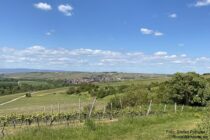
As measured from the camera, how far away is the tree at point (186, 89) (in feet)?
156

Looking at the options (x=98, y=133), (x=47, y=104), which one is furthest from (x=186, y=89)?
(x=47, y=104)

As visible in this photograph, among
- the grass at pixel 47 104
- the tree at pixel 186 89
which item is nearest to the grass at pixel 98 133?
the grass at pixel 47 104

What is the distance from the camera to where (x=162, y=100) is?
166ft

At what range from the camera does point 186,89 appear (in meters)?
47.5

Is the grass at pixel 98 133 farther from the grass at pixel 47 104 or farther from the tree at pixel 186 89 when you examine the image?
the tree at pixel 186 89

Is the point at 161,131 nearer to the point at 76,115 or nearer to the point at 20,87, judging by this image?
the point at 76,115

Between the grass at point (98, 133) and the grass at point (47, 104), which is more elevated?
the grass at point (98, 133)

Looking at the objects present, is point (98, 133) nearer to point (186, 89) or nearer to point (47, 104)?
point (186, 89)

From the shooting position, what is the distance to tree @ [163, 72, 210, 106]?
47562mm

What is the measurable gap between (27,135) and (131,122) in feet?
25.6

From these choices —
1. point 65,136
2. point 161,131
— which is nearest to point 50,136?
point 65,136

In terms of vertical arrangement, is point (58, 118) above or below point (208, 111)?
below

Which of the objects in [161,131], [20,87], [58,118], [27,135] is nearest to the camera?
[27,135]

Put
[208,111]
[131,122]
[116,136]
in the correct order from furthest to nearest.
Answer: [131,122], [116,136], [208,111]
